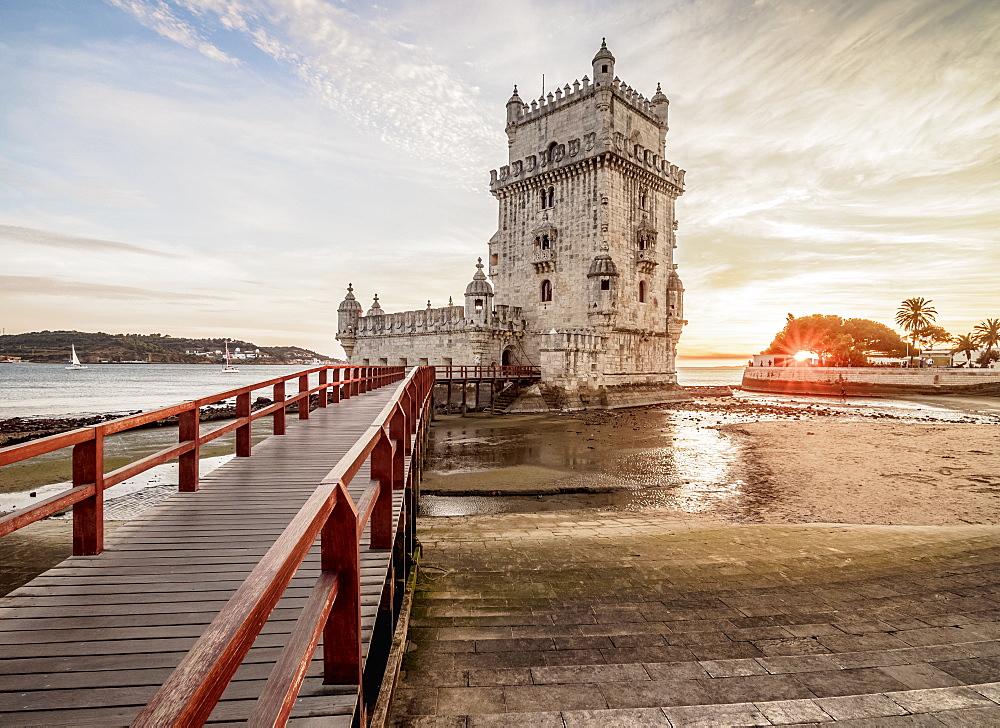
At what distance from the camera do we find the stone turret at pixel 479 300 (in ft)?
105

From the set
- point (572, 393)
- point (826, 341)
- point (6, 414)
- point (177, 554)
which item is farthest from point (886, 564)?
point (826, 341)

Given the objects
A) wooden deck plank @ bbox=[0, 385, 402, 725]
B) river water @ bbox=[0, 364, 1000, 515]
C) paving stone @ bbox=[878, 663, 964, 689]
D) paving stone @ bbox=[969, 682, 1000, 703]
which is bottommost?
river water @ bbox=[0, 364, 1000, 515]

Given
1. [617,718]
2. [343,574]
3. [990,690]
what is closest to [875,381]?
[990,690]

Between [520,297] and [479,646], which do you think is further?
[520,297]

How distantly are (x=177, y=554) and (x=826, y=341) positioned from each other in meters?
79.8

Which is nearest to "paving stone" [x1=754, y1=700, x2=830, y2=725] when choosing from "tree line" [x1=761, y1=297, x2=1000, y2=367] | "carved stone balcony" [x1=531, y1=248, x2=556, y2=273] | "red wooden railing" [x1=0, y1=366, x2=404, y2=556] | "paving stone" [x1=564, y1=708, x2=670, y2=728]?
"paving stone" [x1=564, y1=708, x2=670, y2=728]

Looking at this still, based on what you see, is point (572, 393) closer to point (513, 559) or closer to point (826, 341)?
point (513, 559)

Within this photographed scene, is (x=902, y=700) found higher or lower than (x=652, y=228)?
lower

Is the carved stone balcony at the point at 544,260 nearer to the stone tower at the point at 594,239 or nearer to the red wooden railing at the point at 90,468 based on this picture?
the stone tower at the point at 594,239

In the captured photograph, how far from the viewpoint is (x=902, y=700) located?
11.5ft

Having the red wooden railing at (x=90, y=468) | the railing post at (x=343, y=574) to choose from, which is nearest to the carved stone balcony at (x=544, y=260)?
the red wooden railing at (x=90, y=468)

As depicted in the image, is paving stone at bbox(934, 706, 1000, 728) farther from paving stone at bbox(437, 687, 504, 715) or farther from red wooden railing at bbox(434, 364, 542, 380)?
red wooden railing at bbox(434, 364, 542, 380)

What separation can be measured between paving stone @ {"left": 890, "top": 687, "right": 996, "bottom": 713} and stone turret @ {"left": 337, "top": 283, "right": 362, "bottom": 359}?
1621 inches

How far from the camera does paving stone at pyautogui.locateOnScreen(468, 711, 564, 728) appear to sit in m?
3.33
